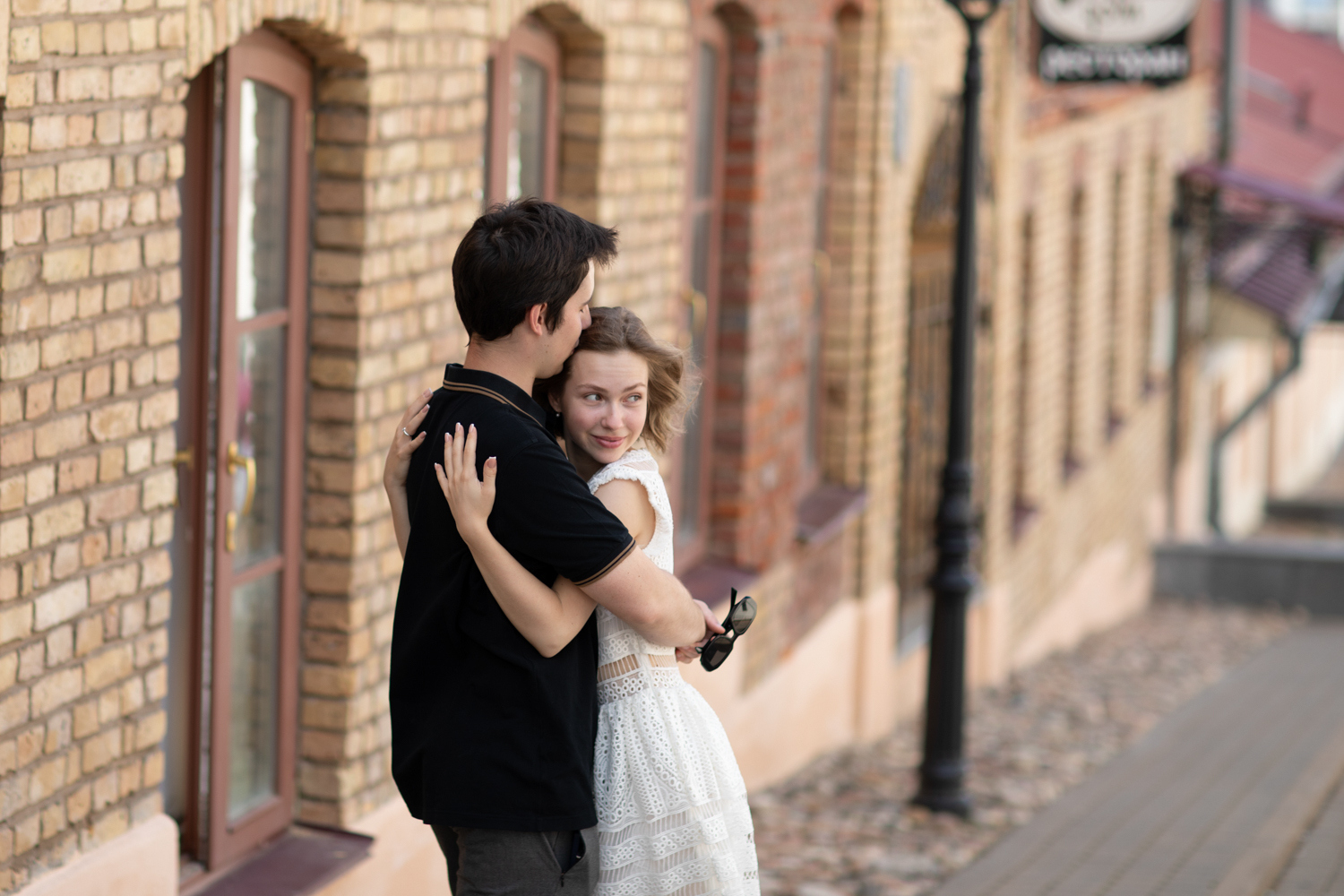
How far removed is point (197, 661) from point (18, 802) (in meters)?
0.79

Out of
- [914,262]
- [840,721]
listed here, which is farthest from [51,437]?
[914,262]

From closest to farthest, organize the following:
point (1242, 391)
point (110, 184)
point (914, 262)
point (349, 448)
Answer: point (110, 184)
point (349, 448)
point (914, 262)
point (1242, 391)

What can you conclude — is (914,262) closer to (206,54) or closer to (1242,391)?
(206,54)

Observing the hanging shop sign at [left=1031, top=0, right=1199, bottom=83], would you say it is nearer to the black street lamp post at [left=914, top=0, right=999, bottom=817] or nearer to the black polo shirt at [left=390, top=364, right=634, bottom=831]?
the black street lamp post at [left=914, top=0, right=999, bottom=817]

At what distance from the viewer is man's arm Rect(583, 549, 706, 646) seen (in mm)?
2686

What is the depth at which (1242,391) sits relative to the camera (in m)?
24.0

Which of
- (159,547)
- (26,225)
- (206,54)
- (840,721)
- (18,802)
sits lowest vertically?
(840,721)

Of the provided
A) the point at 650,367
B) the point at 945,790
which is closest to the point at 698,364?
the point at 945,790

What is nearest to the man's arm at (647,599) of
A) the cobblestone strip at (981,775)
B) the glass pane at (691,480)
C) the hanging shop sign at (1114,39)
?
the cobblestone strip at (981,775)

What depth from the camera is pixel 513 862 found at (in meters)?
2.76

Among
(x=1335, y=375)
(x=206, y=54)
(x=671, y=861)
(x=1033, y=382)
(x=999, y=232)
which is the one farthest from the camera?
(x=1335, y=375)

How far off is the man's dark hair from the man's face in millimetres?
14

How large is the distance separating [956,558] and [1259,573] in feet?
30.7

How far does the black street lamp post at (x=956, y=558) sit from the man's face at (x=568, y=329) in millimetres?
4209
